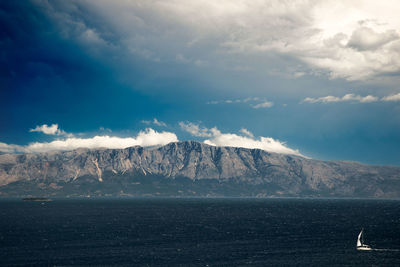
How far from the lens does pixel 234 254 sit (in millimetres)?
129625

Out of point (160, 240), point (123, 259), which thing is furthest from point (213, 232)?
point (123, 259)

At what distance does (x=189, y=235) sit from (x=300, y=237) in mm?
51298

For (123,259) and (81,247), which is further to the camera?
(81,247)

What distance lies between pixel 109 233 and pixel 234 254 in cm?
8128

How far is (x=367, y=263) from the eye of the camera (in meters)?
118

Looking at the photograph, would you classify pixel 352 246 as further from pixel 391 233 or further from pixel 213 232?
pixel 213 232

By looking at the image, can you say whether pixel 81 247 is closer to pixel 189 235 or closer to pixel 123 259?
pixel 123 259

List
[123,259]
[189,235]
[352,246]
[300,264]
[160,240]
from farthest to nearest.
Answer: [189,235]
[160,240]
[352,246]
[123,259]
[300,264]

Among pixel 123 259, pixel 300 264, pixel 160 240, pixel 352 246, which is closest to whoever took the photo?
pixel 300 264

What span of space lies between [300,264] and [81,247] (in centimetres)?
8102

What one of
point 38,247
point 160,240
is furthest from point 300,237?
point 38,247

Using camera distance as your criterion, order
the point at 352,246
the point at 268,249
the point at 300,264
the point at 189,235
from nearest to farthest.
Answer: the point at 300,264, the point at 268,249, the point at 352,246, the point at 189,235

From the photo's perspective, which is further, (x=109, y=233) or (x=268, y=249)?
(x=109, y=233)

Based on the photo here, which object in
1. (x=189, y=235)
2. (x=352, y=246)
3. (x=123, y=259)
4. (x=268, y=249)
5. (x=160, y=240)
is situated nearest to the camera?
(x=123, y=259)
